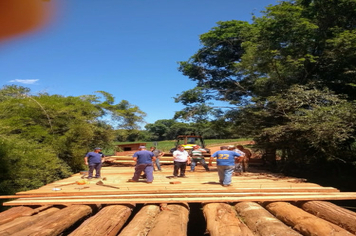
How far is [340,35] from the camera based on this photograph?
1295cm

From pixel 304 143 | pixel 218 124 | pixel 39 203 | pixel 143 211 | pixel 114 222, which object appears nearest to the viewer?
pixel 114 222

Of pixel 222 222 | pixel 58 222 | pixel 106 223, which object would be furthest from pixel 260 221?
pixel 58 222

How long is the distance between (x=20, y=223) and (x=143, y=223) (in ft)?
7.05

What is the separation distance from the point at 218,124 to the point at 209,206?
12.0 m

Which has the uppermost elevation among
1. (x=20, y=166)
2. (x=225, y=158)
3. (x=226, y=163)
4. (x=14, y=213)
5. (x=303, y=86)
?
(x=303, y=86)

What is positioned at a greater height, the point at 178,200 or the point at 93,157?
the point at 93,157

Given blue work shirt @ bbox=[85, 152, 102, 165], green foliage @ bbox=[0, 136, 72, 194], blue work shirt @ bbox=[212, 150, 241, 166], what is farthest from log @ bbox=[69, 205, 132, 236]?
blue work shirt @ bbox=[85, 152, 102, 165]

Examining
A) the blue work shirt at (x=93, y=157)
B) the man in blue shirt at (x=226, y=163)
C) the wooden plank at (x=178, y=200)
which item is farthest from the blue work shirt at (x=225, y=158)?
the blue work shirt at (x=93, y=157)

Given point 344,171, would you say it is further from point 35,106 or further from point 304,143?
point 35,106

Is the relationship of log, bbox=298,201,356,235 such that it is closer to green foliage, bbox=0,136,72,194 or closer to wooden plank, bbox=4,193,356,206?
wooden plank, bbox=4,193,356,206

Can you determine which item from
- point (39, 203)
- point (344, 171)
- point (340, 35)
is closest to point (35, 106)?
point (39, 203)

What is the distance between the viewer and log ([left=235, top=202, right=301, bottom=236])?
421cm

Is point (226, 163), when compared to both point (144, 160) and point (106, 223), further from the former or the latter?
point (106, 223)

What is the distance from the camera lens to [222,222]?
4.88 meters
